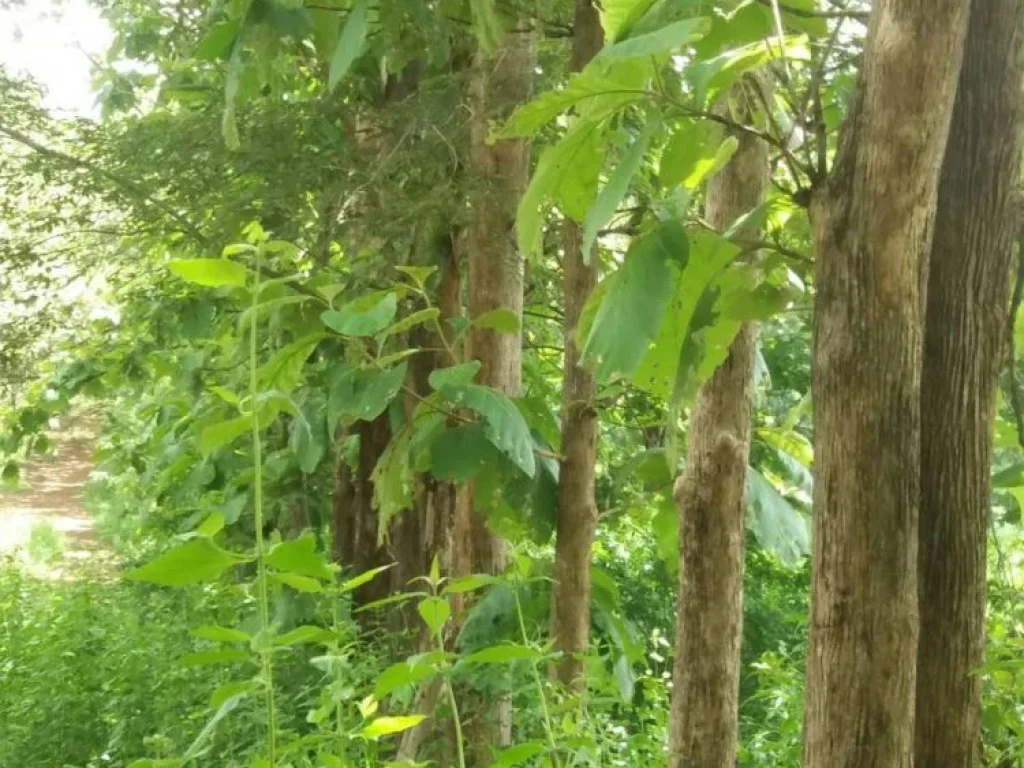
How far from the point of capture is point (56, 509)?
44.4 feet

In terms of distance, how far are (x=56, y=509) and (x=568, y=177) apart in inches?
545

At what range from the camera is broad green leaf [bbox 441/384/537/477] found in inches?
67.9

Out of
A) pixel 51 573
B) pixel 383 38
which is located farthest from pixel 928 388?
pixel 51 573

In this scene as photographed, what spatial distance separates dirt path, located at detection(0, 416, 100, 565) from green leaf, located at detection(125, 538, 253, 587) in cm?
905

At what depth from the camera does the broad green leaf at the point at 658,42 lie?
2.61ft

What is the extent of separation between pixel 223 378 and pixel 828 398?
2854mm

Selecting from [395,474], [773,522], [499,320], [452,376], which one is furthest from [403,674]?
[773,522]

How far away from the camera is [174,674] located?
14.3 ft

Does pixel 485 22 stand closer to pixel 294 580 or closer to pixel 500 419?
pixel 500 419

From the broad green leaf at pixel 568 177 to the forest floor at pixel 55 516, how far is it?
847 centimetres

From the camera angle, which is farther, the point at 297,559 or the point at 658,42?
the point at 297,559

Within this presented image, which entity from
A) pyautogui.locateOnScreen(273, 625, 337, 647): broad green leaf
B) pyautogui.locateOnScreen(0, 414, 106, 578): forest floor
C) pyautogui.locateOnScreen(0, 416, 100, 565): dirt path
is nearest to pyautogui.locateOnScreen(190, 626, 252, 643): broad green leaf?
pyautogui.locateOnScreen(273, 625, 337, 647): broad green leaf

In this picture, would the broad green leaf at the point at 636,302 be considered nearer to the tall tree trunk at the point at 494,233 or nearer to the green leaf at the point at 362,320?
the green leaf at the point at 362,320

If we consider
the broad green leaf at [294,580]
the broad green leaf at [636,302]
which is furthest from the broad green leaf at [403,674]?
the broad green leaf at [636,302]
